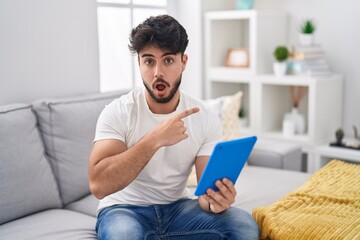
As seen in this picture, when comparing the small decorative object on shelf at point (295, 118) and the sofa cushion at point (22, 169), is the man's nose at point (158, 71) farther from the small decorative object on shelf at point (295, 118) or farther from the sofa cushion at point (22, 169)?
the small decorative object on shelf at point (295, 118)

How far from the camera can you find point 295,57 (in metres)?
3.24

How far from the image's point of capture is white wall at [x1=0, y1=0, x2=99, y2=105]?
2.29 meters

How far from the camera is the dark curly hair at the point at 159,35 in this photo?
1.73 metres

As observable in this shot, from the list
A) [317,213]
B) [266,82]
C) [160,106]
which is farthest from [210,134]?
[266,82]

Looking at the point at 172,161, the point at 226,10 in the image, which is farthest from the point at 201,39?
the point at 172,161

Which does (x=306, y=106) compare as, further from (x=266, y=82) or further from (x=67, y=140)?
(x=67, y=140)

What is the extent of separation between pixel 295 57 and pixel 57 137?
172 cm

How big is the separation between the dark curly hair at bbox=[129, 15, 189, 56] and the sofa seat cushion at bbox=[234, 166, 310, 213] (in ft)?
2.58

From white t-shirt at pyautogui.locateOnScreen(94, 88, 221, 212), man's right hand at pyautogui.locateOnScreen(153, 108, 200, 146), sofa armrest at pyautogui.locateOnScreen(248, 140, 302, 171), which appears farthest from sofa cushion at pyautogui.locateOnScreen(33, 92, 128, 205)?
sofa armrest at pyautogui.locateOnScreen(248, 140, 302, 171)

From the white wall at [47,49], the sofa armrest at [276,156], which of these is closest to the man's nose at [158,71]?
the white wall at [47,49]

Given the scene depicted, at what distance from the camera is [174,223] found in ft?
5.71

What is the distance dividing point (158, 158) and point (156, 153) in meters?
0.02

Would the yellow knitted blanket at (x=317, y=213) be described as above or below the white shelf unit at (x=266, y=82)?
below

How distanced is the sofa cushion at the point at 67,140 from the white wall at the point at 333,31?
4.52ft
